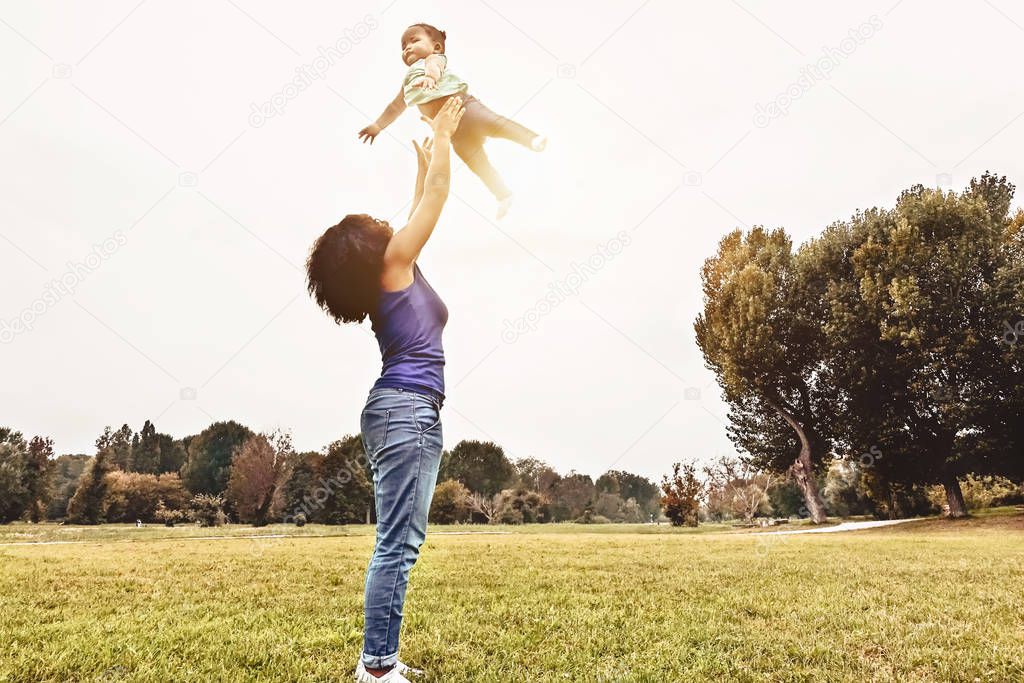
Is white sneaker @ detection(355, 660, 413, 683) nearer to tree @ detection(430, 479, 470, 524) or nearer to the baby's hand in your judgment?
the baby's hand

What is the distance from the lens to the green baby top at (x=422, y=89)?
10.9 ft

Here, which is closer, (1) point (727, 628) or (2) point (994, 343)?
(1) point (727, 628)

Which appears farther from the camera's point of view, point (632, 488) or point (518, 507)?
point (632, 488)

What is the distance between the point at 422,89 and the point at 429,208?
0.66 m

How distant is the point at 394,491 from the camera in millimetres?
3131

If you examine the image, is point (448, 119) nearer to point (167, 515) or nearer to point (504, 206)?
point (504, 206)

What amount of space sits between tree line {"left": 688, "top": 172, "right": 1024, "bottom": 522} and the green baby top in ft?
79.9

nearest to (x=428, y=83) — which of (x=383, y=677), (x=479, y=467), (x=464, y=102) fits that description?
(x=464, y=102)

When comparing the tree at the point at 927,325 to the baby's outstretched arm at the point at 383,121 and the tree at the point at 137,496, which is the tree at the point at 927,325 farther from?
the tree at the point at 137,496

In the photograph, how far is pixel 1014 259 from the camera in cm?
2325

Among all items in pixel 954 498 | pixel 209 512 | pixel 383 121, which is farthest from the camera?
pixel 209 512

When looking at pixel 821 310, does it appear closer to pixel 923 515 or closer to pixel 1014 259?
pixel 1014 259

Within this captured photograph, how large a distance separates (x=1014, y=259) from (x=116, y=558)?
28979mm

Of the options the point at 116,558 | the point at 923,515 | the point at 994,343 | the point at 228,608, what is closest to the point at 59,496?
the point at 116,558
